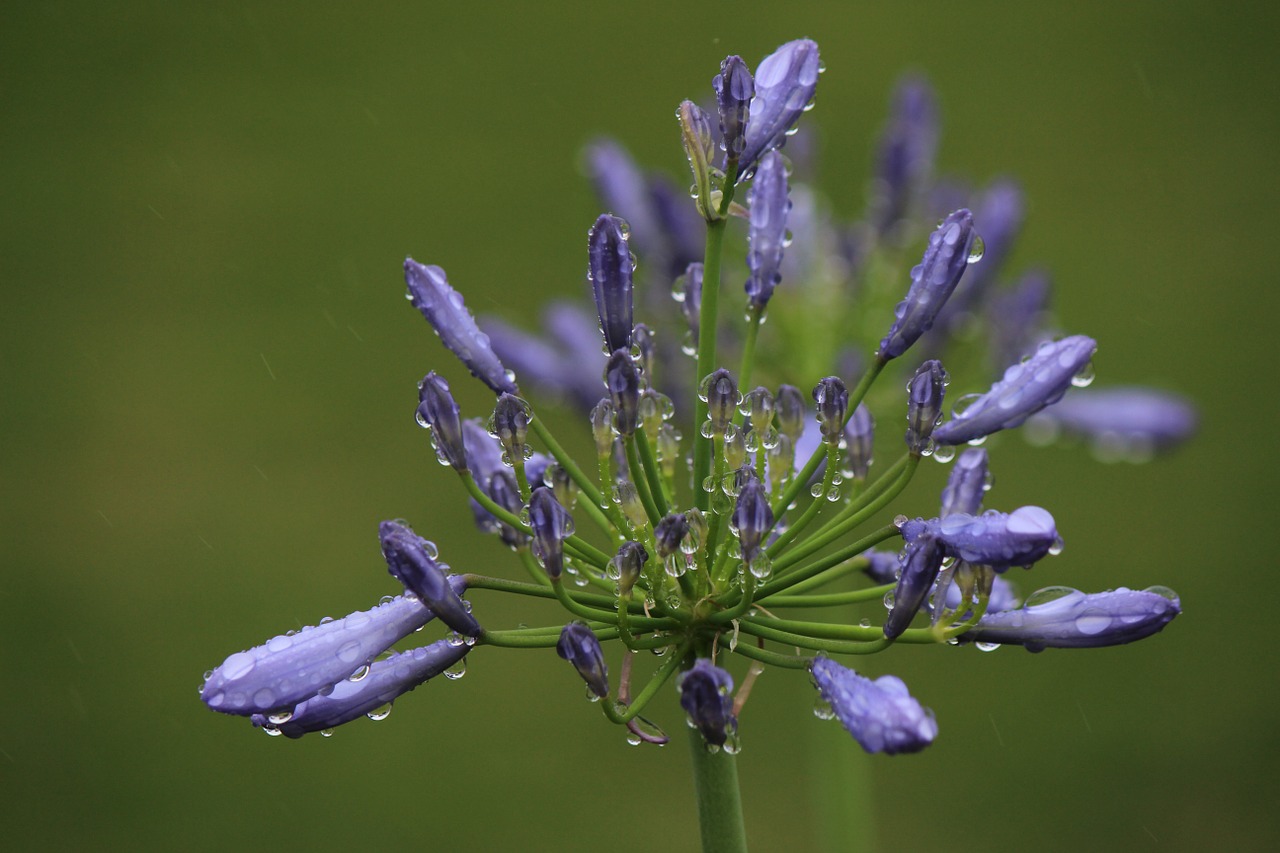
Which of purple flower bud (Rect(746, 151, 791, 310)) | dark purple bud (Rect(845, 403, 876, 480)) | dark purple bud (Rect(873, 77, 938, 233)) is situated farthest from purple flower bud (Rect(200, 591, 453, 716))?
dark purple bud (Rect(873, 77, 938, 233))

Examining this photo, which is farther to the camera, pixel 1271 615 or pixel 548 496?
pixel 1271 615

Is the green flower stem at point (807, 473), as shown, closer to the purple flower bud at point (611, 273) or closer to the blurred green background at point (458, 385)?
the purple flower bud at point (611, 273)

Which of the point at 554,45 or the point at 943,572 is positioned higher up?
the point at 554,45

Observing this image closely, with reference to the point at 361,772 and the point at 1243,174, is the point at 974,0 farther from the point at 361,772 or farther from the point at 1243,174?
the point at 361,772

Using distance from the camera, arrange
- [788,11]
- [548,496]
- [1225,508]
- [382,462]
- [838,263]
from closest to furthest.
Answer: [548,496], [838,263], [1225,508], [382,462], [788,11]

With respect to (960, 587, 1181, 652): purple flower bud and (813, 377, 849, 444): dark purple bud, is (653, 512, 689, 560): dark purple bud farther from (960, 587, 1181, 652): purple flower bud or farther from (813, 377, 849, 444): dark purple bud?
(960, 587, 1181, 652): purple flower bud

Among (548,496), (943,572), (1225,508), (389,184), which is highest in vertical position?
(389,184)

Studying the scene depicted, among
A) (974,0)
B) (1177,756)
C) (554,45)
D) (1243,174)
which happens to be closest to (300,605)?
(1177,756)

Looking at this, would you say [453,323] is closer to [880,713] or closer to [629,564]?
[629,564]
